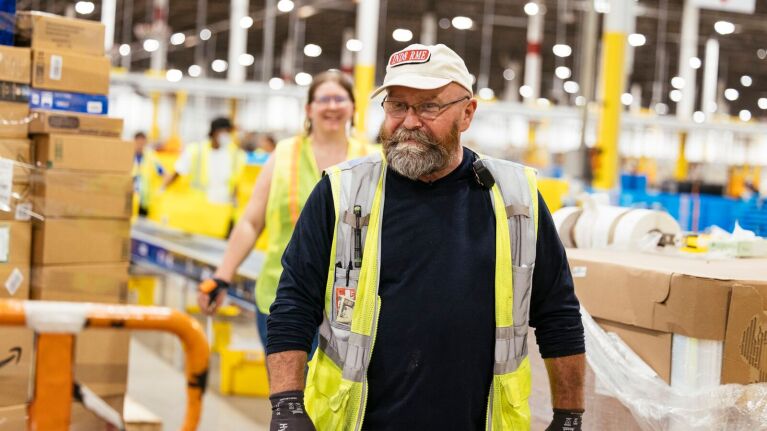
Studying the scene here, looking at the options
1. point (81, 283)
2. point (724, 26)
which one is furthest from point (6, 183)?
point (724, 26)

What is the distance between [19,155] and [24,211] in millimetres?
207

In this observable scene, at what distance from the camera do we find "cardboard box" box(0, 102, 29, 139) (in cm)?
350

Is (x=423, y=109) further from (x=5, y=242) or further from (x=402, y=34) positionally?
(x=402, y=34)

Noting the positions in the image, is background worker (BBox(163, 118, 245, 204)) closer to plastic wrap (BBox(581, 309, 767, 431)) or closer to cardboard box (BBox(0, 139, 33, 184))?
cardboard box (BBox(0, 139, 33, 184))

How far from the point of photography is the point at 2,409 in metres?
2.25

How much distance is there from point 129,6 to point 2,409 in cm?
2845

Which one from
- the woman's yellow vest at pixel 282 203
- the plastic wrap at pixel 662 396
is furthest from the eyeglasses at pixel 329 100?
the plastic wrap at pixel 662 396

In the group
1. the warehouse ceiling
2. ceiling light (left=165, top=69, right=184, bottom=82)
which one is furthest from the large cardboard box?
the warehouse ceiling

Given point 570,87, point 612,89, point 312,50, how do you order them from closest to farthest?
point 612,89 < point 312,50 < point 570,87

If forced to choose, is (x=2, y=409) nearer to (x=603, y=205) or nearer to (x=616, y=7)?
(x=603, y=205)

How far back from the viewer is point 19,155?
11.6ft

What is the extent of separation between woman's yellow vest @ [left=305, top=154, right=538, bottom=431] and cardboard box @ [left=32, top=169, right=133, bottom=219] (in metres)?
1.79

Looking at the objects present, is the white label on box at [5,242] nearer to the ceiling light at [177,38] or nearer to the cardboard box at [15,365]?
the cardboard box at [15,365]

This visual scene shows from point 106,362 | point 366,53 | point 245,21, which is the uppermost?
point 245,21
